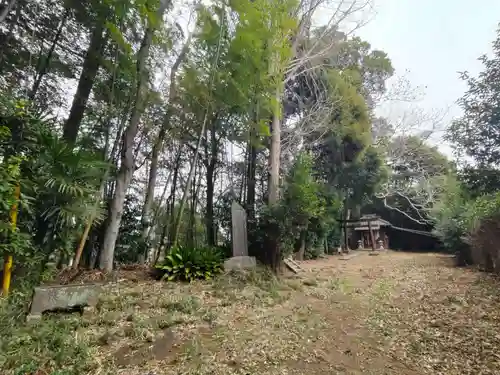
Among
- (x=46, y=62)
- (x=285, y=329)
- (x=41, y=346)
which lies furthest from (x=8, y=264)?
(x=46, y=62)

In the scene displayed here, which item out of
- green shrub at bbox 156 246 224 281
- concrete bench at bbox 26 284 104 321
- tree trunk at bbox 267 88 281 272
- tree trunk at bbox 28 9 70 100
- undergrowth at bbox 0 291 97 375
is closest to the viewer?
undergrowth at bbox 0 291 97 375

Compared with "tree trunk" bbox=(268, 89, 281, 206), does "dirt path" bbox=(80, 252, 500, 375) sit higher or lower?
lower

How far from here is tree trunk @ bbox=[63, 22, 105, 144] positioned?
4195 millimetres

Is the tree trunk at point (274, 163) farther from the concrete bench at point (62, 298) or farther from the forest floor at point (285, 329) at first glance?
the concrete bench at point (62, 298)

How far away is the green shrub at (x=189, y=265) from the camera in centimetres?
396

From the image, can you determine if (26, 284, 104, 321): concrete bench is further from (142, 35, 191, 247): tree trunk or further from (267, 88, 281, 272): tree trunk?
(267, 88, 281, 272): tree trunk

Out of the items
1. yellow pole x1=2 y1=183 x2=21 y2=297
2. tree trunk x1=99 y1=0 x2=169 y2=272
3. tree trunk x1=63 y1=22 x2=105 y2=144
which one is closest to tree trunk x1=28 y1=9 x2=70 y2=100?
tree trunk x1=63 y1=22 x2=105 y2=144

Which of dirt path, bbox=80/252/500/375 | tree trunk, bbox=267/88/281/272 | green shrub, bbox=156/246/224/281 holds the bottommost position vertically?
dirt path, bbox=80/252/500/375

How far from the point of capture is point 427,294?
13.3ft

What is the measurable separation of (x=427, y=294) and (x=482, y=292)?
750 mm

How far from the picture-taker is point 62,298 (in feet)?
8.38

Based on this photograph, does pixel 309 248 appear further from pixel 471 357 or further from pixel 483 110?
pixel 471 357

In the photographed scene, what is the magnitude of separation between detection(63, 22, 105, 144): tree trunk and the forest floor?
2598mm

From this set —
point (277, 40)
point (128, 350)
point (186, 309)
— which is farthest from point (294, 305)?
point (277, 40)
